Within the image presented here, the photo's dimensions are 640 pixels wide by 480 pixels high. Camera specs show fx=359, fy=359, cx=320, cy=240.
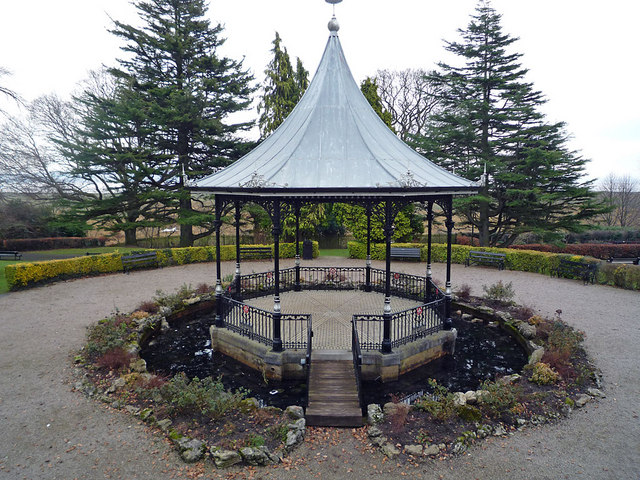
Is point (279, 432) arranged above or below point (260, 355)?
below

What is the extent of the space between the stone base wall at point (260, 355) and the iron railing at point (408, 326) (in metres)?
1.70

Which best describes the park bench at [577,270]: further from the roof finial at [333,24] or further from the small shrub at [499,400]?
the roof finial at [333,24]

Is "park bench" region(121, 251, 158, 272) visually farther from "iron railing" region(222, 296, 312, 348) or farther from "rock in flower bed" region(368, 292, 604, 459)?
"rock in flower bed" region(368, 292, 604, 459)

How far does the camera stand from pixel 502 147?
77.7 feet

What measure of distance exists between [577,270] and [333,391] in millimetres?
15264

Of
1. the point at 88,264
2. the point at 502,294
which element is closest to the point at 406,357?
the point at 502,294

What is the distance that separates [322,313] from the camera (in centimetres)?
1150

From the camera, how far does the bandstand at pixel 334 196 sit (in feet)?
27.5

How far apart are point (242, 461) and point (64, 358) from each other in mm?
6429

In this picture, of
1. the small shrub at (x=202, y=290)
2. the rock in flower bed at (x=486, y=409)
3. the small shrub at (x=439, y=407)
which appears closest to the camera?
the rock in flower bed at (x=486, y=409)

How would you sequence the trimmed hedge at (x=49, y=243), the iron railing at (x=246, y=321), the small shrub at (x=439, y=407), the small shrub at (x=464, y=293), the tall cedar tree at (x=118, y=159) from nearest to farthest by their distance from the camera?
the small shrub at (x=439, y=407) → the iron railing at (x=246, y=321) → the small shrub at (x=464, y=293) → the tall cedar tree at (x=118, y=159) → the trimmed hedge at (x=49, y=243)

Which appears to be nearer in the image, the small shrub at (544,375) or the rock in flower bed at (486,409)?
the rock in flower bed at (486,409)

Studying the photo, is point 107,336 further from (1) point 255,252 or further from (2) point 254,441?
(1) point 255,252

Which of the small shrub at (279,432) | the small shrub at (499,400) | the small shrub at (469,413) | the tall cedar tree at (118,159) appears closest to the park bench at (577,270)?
the small shrub at (499,400)
